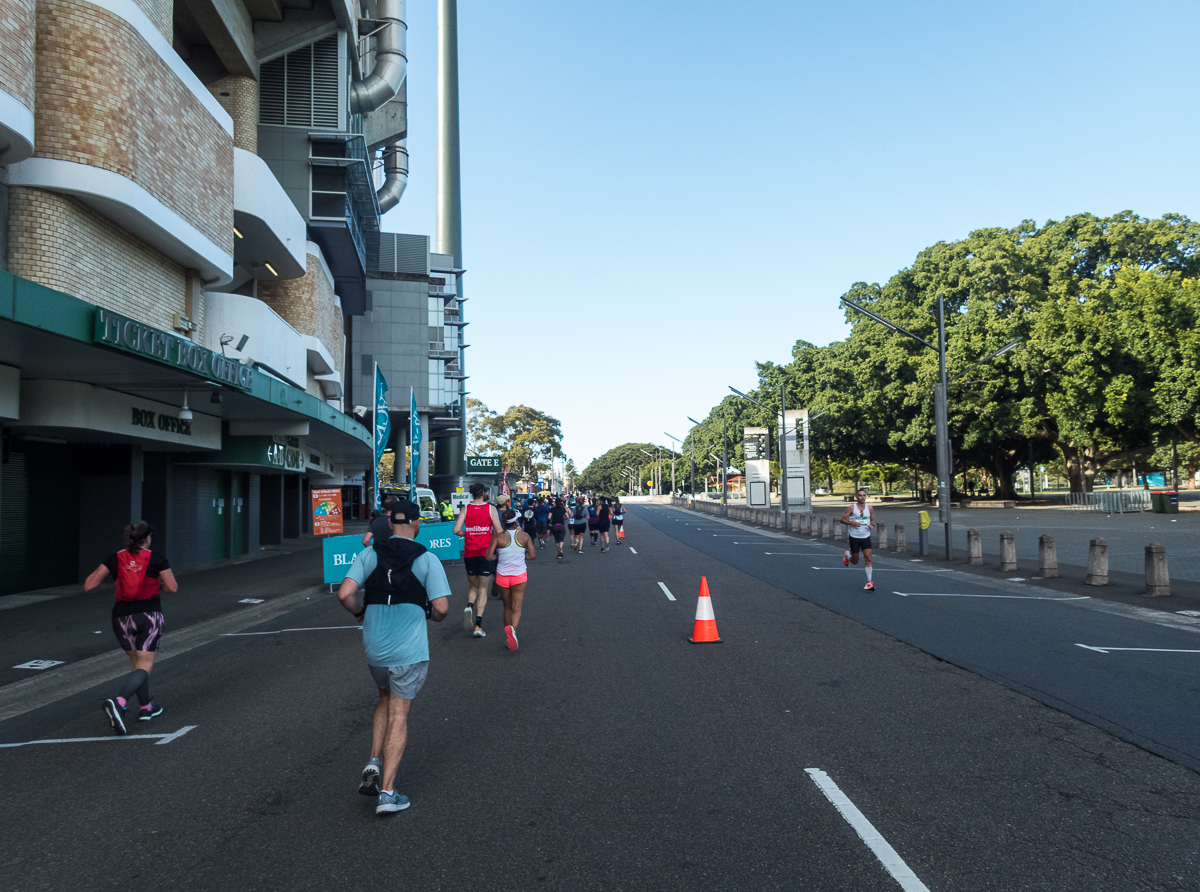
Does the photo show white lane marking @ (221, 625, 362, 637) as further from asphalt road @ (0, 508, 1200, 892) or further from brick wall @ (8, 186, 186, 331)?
brick wall @ (8, 186, 186, 331)

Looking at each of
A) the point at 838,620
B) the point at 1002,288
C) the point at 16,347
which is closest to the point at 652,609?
the point at 838,620

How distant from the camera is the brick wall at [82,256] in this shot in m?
14.0

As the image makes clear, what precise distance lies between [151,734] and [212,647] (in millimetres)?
4389

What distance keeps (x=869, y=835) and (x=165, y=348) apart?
1209 cm

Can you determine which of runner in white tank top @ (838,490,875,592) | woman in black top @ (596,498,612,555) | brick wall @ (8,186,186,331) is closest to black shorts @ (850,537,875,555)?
runner in white tank top @ (838,490,875,592)

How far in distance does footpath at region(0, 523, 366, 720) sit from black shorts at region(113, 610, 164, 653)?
5.55 ft

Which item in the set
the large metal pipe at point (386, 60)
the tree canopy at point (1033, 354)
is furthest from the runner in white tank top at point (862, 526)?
the tree canopy at point (1033, 354)

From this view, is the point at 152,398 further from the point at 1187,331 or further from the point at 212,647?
the point at 1187,331

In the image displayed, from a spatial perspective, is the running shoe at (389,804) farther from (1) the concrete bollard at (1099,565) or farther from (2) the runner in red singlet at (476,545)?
(1) the concrete bollard at (1099,565)

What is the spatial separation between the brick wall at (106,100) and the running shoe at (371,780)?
13655 mm

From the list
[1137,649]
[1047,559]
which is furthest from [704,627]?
[1047,559]

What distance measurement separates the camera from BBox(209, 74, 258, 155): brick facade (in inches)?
968

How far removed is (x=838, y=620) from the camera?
38.5 feet

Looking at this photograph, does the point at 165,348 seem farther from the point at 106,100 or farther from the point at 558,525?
the point at 558,525
